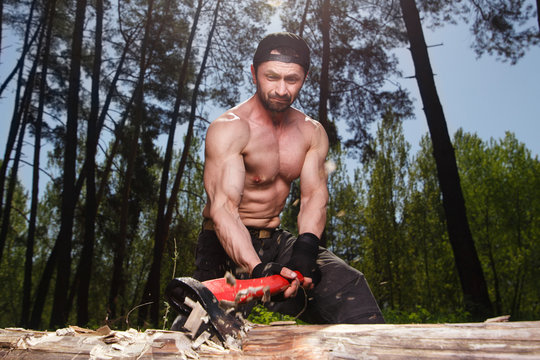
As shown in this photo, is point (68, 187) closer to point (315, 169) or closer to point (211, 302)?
point (315, 169)

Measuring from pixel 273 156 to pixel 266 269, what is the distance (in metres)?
0.88

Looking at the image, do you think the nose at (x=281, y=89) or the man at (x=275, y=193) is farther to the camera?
the nose at (x=281, y=89)

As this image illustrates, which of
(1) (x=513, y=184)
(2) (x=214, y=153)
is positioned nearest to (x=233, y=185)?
(2) (x=214, y=153)

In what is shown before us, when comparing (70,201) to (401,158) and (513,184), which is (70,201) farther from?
(513,184)

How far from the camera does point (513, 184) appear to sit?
67.2ft

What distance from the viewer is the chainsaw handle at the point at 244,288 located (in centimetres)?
171

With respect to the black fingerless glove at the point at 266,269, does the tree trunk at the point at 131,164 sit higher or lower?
higher

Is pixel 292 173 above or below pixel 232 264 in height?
above

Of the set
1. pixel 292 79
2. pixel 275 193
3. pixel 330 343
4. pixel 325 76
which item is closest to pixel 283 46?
pixel 292 79

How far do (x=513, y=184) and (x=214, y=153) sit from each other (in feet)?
69.1

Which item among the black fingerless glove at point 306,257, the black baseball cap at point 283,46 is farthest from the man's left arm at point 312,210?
the black baseball cap at point 283,46

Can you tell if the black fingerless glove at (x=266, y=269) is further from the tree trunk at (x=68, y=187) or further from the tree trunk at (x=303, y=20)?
the tree trunk at (x=303, y=20)

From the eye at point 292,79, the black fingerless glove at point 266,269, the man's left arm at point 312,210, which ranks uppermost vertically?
the eye at point 292,79

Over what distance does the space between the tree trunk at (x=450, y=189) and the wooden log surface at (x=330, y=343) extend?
5995 mm
